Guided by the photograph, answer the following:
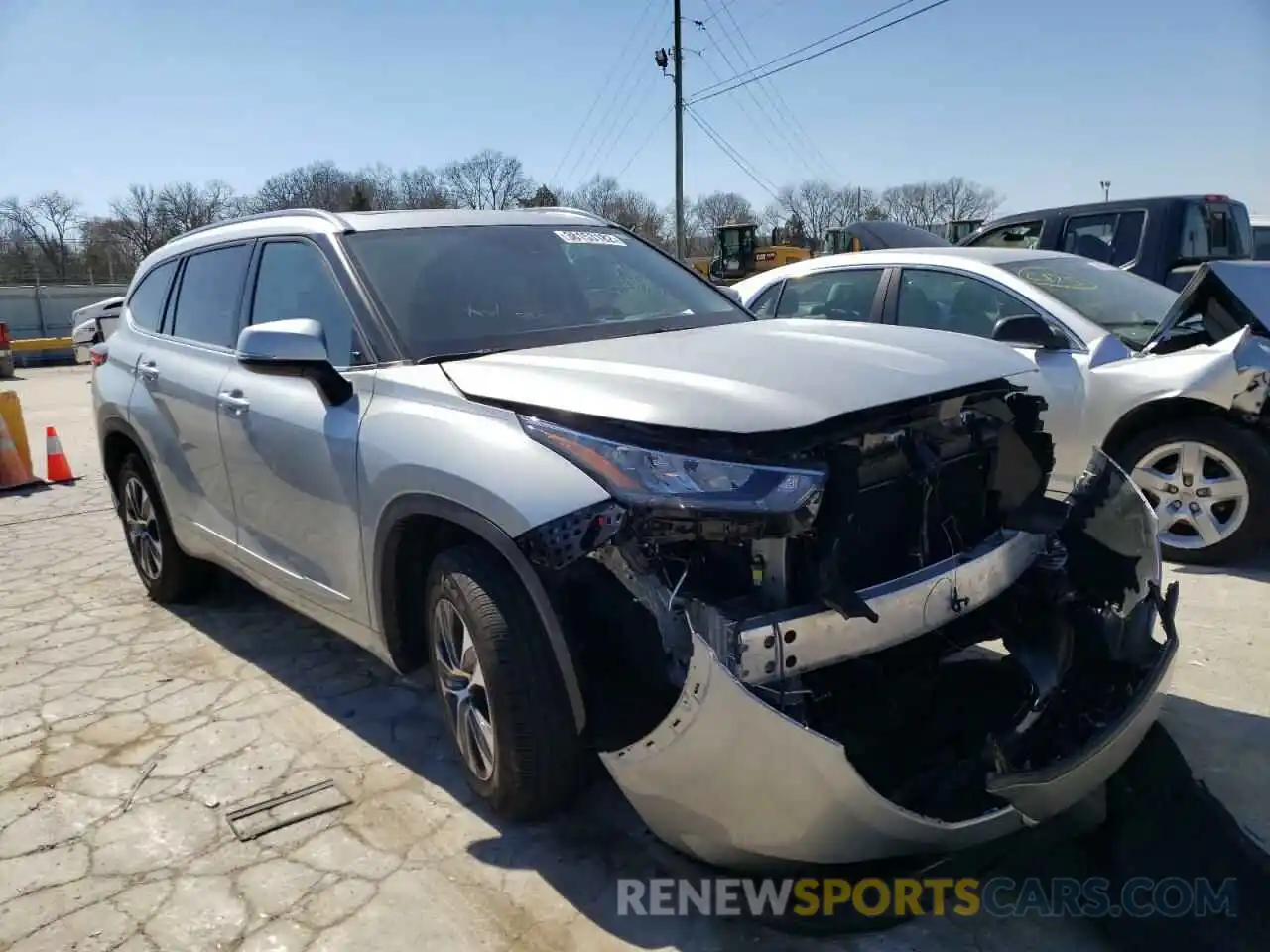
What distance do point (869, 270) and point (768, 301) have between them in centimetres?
80

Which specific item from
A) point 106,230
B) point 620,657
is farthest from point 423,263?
point 106,230

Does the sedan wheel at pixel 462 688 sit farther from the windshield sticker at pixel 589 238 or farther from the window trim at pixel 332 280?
the windshield sticker at pixel 589 238

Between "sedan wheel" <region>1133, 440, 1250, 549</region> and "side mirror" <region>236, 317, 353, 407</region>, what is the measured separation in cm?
427

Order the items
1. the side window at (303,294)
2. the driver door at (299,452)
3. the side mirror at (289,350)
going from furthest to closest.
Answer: the side window at (303,294) → the driver door at (299,452) → the side mirror at (289,350)

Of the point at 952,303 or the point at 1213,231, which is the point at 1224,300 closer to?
the point at 952,303

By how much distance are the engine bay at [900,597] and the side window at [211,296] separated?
2.43 metres

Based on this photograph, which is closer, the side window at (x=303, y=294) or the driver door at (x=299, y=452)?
the driver door at (x=299, y=452)

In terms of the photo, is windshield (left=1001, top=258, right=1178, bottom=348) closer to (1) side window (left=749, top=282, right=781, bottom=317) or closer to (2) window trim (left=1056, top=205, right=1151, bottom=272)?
(1) side window (left=749, top=282, right=781, bottom=317)

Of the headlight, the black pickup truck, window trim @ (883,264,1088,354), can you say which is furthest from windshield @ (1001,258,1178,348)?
the headlight

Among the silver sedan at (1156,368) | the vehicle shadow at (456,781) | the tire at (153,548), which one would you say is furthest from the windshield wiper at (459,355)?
the tire at (153,548)

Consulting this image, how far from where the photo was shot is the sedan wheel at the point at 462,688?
106 inches

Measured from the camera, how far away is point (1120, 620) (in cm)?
279

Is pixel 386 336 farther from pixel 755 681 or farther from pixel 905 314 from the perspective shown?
pixel 905 314

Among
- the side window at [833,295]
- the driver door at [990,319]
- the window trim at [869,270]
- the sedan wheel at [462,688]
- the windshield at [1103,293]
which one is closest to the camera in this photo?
the sedan wheel at [462,688]
